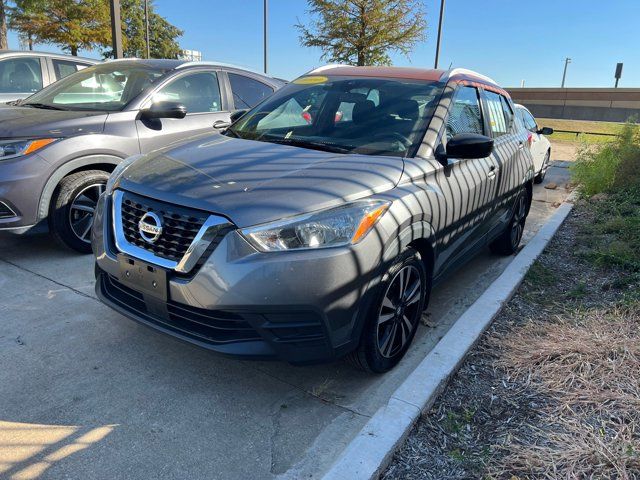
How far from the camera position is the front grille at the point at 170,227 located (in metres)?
2.41

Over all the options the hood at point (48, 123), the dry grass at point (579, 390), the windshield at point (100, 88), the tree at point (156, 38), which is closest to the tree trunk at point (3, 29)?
the windshield at point (100, 88)

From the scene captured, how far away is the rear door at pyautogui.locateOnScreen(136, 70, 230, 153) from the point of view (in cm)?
488

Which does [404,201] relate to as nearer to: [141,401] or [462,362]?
[462,362]

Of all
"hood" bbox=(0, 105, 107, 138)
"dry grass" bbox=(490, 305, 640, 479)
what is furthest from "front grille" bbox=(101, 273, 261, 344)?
"hood" bbox=(0, 105, 107, 138)

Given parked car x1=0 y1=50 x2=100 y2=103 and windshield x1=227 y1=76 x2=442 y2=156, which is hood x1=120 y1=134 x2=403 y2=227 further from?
parked car x1=0 y1=50 x2=100 y2=103

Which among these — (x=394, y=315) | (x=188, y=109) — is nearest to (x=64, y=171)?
Result: (x=188, y=109)

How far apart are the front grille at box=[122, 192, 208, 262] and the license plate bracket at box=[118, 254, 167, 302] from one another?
0.08 meters

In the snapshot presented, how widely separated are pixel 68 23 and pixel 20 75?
53.5ft

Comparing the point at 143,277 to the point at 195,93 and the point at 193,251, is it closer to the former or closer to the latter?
the point at 193,251

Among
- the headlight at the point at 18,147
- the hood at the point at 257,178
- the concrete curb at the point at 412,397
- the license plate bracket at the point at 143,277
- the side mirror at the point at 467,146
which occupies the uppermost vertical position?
the side mirror at the point at 467,146

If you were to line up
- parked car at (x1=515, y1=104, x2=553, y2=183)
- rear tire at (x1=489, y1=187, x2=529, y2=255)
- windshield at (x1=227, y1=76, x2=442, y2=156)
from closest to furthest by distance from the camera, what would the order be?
windshield at (x1=227, y1=76, x2=442, y2=156) < rear tire at (x1=489, y1=187, x2=529, y2=255) < parked car at (x1=515, y1=104, x2=553, y2=183)

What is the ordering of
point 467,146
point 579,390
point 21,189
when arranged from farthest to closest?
point 21,189
point 467,146
point 579,390

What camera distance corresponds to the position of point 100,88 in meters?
5.27

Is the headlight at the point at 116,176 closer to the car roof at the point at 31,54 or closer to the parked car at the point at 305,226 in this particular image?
the parked car at the point at 305,226
